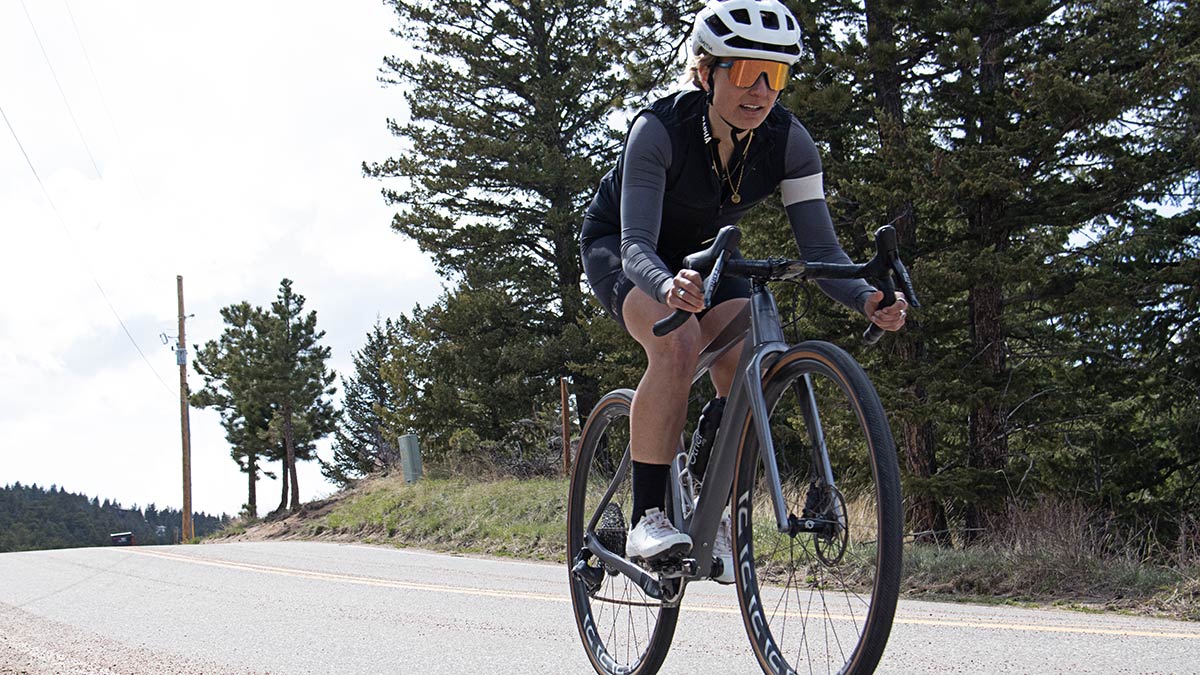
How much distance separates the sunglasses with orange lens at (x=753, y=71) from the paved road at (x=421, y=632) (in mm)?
2239

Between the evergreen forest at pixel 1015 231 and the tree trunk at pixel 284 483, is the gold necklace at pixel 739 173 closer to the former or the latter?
the evergreen forest at pixel 1015 231

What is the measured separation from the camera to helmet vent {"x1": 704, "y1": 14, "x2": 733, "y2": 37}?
134 inches

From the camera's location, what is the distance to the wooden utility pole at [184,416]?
43.6m

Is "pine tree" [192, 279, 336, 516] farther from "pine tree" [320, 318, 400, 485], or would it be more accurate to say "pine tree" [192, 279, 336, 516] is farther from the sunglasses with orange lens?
the sunglasses with orange lens

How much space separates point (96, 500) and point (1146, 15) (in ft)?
581

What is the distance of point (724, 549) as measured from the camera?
11.7ft

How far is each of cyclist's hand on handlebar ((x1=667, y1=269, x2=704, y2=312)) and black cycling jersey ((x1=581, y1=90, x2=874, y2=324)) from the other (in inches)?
10.9

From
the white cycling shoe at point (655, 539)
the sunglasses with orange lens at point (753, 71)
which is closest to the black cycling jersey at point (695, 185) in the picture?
the sunglasses with orange lens at point (753, 71)

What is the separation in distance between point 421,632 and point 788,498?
2.92m

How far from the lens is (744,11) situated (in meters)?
3.40

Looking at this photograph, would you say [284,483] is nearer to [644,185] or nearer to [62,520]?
[644,185]

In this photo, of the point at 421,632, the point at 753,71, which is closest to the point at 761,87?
the point at 753,71

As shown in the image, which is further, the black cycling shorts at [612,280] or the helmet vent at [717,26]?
the black cycling shorts at [612,280]

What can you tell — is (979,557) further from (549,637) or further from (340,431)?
(340,431)
